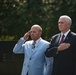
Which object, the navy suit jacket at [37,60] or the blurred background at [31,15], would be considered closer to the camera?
the navy suit jacket at [37,60]

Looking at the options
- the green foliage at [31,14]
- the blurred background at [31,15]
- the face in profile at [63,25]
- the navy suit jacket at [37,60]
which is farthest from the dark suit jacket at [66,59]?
the green foliage at [31,14]

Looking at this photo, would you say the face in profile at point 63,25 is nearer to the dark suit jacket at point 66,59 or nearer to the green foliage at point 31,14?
the dark suit jacket at point 66,59

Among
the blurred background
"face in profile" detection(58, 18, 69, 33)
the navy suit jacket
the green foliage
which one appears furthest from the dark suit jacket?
the green foliage

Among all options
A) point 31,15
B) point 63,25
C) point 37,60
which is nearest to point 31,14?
point 31,15

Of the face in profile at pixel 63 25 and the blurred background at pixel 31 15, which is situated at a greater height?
the face in profile at pixel 63 25

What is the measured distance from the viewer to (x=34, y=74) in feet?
16.9

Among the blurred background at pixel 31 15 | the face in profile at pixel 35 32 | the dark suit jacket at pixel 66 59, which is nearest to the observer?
the dark suit jacket at pixel 66 59

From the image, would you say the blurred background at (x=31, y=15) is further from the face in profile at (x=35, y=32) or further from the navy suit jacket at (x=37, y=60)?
the face in profile at (x=35, y=32)

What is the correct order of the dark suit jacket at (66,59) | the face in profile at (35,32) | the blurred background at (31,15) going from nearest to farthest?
the dark suit jacket at (66,59) → the face in profile at (35,32) → the blurred background at (31,15)

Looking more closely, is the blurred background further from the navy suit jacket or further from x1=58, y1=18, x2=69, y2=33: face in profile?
x1=58, y1=18, x2=69, y2=33: face in profile

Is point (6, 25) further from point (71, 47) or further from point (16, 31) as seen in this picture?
point (71, 47)

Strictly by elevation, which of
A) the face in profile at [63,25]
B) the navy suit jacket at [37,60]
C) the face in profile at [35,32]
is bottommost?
the navy suit jacket at [37,60]

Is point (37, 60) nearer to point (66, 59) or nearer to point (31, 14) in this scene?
point (66, 59)

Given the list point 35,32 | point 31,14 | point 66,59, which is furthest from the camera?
point 31,14
